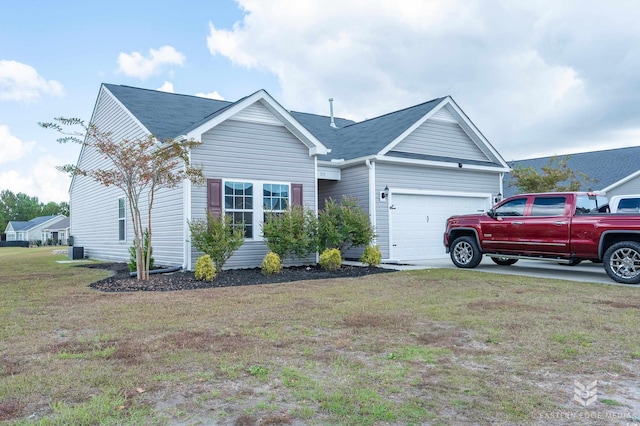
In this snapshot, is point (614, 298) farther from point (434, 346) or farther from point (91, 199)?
point (91, 199)

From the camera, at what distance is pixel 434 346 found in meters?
4.35

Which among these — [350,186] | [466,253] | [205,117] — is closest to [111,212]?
[205,117]

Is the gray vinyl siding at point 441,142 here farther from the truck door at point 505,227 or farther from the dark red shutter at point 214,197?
the dark red shutter at point 214,197

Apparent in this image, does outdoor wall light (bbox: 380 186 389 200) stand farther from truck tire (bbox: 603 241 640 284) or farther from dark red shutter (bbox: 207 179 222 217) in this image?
truck tire (bbox: 603 241 640 284)

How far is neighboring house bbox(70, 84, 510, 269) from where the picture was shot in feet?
37.4

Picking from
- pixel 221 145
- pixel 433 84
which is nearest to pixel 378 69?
pixel 433 84

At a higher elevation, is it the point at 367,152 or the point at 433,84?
the point at 433,84

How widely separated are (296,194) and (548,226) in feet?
20.5

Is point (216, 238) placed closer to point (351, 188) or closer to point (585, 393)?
point (351, 188)

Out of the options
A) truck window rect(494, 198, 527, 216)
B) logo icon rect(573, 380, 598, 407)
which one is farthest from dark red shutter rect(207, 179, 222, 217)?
logo icon rect(573, 380, 598, 407)

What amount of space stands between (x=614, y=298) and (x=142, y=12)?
45.4 ft

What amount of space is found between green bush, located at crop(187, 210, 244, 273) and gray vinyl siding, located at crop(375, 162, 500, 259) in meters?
4.80

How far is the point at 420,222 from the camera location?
14430 mm

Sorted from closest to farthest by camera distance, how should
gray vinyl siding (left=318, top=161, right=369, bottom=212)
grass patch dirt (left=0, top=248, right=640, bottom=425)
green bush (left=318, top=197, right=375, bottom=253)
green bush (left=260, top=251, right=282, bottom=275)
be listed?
grass patch dirt (left=0, top=248, right=640, bottom=425) → green bush (left=260, top=251, right=282, bottom=275) → green bush (left=318, top=197, right=375, bottom=253) → gray vinyl siding (left=318, top=161, right=369, bottom=212)
